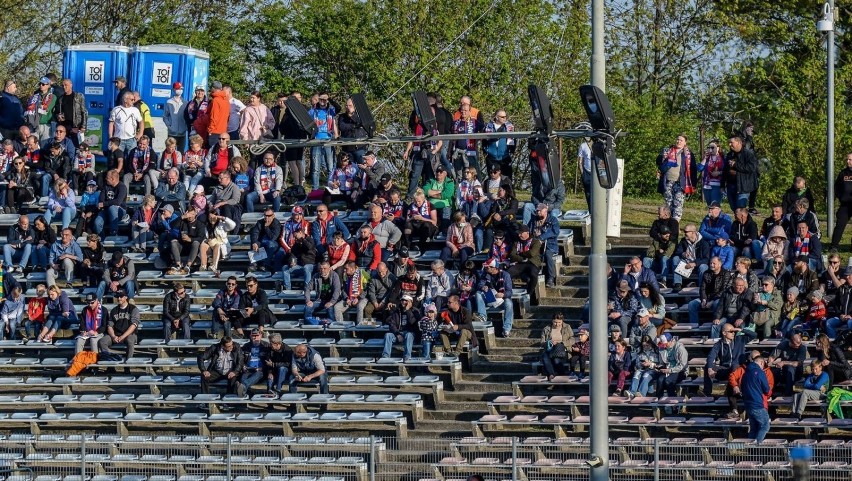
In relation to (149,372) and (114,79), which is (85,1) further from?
(149,372)

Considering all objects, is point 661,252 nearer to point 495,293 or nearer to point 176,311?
point 495,293

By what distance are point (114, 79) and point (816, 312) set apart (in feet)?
55.6

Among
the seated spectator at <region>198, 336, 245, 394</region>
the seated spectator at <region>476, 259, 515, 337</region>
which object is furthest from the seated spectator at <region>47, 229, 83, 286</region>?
the seated spectator at <region>476, 259, 515, 337</region>

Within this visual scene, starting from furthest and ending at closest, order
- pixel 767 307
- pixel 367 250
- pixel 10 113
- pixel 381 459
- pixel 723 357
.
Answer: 1. pixel 10 113
2. pixel 367 250
3. pixel 767 307
4. pixel 723 357
5. pixel 381 459

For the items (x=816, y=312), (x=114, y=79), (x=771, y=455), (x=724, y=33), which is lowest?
(x=771, y=455)

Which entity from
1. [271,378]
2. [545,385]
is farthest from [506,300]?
[271,378]

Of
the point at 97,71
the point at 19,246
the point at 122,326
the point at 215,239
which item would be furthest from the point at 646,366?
the point at 97,71

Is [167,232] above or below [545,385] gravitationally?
above

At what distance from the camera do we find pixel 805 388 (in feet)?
84.5

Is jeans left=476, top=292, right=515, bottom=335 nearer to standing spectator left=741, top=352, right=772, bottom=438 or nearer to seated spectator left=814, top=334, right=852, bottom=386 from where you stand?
standing spectator left=741, top=352, right=772, bottom=438

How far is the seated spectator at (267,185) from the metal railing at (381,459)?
24.0 ft

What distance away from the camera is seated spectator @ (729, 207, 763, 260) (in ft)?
96.3

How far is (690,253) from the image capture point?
96.7ft

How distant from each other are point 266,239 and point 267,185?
2053mm
